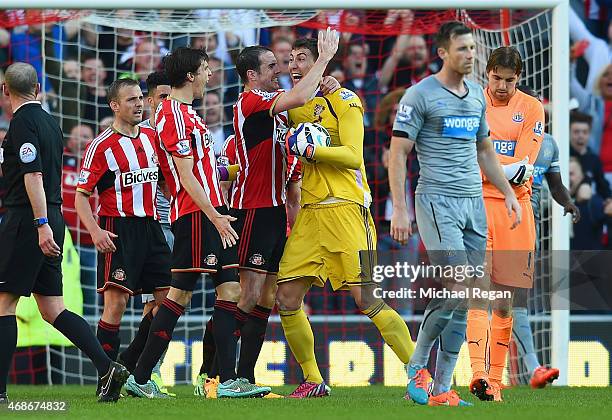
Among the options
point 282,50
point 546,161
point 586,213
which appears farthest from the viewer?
point 586,213

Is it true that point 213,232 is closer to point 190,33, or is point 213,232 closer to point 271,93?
point 271,93

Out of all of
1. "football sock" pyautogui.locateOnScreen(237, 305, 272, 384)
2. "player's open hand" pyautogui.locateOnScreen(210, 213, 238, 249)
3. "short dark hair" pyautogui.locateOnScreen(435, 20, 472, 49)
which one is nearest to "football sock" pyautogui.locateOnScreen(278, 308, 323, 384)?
"football sock" pyautogui.locateOnScreen(237, 305, 272, 384)

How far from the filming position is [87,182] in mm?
8484

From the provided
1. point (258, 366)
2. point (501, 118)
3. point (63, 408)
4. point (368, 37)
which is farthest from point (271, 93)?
point (368, 37)

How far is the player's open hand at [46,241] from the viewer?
739cm

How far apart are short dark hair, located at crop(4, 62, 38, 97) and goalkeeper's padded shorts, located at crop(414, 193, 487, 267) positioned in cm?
242

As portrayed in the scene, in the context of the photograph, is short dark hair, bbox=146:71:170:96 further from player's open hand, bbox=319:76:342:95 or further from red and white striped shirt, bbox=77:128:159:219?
player's open hand, bbox=319:76:342:95

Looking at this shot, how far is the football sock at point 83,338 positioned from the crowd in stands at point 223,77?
379cm

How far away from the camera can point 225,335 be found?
7.99m

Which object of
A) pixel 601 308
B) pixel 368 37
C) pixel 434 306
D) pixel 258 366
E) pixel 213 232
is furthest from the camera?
pixel 368 37

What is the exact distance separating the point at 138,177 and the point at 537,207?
333cm

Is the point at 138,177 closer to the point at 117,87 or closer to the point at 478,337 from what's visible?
the point at 117,87

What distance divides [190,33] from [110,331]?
4171 millimetres

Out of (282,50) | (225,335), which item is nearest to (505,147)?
(225,335)
